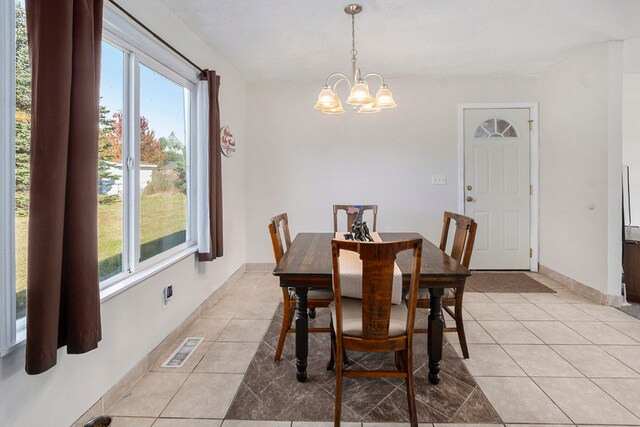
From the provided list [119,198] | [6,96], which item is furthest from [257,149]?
[6,96]

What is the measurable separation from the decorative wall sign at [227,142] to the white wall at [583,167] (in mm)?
3680

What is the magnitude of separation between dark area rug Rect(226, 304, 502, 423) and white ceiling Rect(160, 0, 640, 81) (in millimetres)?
Answer: 2515

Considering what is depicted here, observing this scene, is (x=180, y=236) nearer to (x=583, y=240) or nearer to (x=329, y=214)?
(x=329, y=214)

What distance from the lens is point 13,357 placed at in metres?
1.33

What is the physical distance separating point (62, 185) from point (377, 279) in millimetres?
1331

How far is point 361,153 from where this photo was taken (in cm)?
446

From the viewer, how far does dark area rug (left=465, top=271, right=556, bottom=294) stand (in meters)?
3.76

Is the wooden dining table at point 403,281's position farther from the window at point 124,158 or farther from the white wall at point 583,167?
the white wall at point 583,167

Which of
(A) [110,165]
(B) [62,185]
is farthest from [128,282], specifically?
(B) [62,185]

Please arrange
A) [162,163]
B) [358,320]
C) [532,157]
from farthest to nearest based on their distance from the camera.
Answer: [532,157] < [162,163] < [358,320]

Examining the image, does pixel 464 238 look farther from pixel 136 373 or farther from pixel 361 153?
pixel 361 153

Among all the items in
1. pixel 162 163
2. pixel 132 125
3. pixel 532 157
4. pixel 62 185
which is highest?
pixel 532 157

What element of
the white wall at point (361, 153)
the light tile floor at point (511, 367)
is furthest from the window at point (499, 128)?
the light tile floor at point (511, 367)

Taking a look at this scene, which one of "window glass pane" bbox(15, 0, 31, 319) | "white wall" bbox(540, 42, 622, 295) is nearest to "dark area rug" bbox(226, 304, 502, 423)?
"window glass pane" bbox(15, 0, 31, 319)
